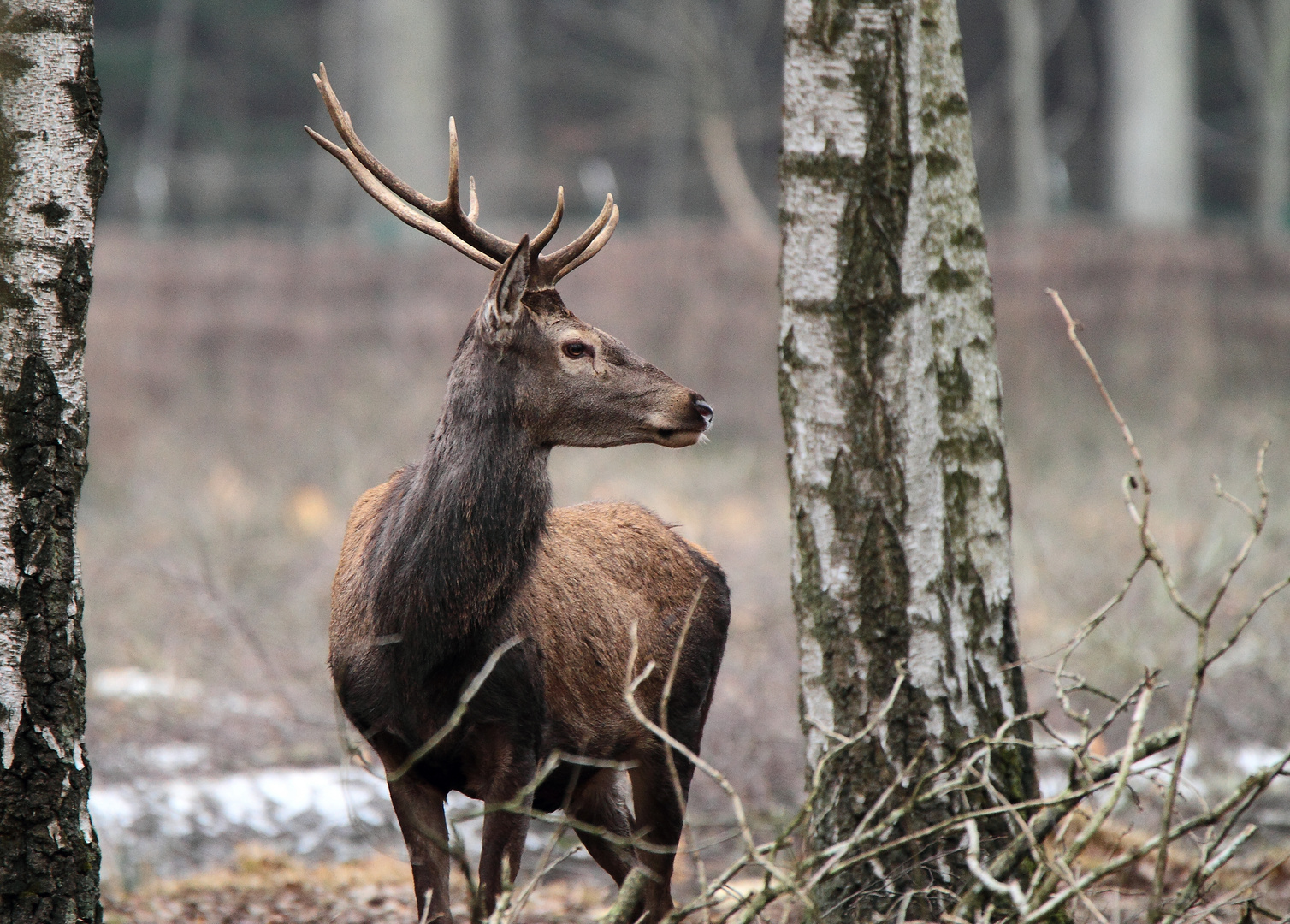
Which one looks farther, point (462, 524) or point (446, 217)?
point (446, 217)

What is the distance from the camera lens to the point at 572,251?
167 inches

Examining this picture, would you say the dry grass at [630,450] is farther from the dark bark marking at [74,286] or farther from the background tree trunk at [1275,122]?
the background tree trunk at [1275,122]

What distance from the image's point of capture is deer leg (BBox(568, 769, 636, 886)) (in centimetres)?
449

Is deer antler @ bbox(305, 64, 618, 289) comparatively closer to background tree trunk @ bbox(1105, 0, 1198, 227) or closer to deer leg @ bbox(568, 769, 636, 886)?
deer leg @ bbox(568, 769, 636, 886)

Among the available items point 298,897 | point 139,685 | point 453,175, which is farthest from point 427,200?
point 139,685

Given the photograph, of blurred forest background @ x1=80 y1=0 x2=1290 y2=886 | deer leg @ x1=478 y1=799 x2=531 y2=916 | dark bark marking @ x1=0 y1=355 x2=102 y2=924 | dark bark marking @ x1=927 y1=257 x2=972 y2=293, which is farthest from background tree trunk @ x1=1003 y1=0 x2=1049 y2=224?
dark bark marking @ x1=0 y1=355 x2=102 y2=924

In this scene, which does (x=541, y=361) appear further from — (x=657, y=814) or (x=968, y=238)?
(x=657, y=814)

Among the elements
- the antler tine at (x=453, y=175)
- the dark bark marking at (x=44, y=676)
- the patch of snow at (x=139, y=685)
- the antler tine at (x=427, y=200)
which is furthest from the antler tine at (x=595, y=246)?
the patch of snow at (x=139, y=685)

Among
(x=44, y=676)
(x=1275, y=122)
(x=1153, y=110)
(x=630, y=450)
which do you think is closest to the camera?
(x=44, y=676)

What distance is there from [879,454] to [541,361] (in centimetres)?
104

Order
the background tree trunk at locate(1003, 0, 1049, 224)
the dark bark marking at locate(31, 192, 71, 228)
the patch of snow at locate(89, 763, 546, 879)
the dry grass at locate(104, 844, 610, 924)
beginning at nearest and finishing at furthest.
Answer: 1. the dark bark marking at locate(31, 192, 71, 228)
2. the dry grass at locate(104, 844, 610, 924)
3. the patch of snow at locate(89, 763, 546, 879)
4. the background tree trunk at locate(1003, 0, 1049, 224)

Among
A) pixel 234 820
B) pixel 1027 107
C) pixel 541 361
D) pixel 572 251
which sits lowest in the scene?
pixel 234 820

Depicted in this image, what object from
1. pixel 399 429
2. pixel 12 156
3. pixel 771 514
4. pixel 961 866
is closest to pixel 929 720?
pixel 961 866

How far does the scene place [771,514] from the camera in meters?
12.6
